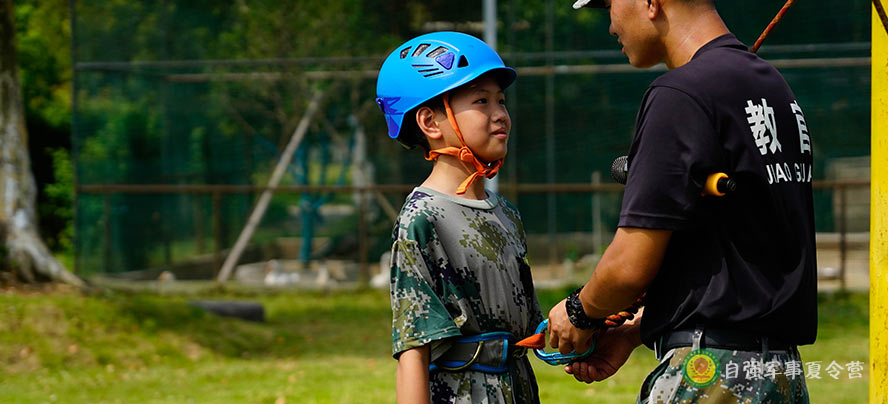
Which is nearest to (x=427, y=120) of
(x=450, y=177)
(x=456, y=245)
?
(x=450, y=177)

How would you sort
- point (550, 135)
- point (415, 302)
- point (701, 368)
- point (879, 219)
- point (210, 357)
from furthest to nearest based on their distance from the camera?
point (550, 135), point (210, 357), point (879, 219), point (415, 302), point (701, 368)

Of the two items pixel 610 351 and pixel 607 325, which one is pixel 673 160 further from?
pixel 610 351

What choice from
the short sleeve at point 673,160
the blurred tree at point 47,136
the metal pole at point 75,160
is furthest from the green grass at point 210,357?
the blurred tree at point 47,136

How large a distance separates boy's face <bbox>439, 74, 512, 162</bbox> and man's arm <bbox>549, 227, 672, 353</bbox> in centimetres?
61

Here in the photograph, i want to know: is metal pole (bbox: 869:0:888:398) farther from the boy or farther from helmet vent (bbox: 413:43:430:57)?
helmet vent (bbox: 413:43:430:57)

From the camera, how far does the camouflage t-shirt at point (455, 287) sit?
2801 millimetres

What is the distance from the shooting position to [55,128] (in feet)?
59.4

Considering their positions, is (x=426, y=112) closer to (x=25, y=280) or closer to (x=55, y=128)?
(x=25, y=280)

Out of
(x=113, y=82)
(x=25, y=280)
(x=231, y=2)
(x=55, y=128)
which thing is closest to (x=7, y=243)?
(x=25, y=280)

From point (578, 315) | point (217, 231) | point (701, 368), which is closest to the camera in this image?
point (701, 368)

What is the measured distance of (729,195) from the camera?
7.82 feet

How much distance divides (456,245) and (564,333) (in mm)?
390

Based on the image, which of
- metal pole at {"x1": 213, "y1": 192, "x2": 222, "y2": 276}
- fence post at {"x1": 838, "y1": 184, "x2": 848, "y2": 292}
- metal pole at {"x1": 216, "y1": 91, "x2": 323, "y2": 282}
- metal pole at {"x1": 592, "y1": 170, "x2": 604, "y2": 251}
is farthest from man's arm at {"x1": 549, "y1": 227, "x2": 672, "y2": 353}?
metal pole at {"x1": 213, "y1": 192, "x2": 222, "y2": 276}

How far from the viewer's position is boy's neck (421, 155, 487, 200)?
303cm
